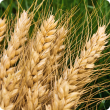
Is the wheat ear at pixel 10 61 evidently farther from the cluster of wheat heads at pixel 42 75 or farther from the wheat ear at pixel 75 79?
the wheat ear at pixel 75 79

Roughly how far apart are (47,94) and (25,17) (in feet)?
1.12

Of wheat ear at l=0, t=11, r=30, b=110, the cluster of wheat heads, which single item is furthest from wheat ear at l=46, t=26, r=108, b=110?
wheat ear at l=0, t=11, r=30, b=110

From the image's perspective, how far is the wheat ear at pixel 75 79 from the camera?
0.60 meters

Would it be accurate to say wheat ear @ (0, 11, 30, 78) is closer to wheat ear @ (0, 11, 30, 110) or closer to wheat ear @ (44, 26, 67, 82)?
wheat ear @ (0, 11, 30, 110)

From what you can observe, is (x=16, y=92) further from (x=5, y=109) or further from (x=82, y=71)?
(x=82, y=71)

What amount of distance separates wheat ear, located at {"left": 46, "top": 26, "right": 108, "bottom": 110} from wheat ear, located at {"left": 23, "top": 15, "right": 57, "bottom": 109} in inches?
2.5

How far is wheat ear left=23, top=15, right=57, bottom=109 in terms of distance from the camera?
63 centimetres

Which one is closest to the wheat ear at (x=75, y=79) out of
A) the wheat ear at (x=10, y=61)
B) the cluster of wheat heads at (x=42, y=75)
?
the cluster of wheat heads at (x=42, y=75)

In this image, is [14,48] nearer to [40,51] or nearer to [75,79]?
[40,51]

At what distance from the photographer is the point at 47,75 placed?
72 cm

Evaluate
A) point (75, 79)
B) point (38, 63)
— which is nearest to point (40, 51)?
point (38, 63)

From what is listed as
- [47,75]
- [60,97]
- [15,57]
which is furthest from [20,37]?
[60,97]

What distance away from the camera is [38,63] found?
698 mm

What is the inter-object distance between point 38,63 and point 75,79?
0.15 metres
